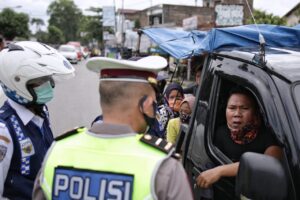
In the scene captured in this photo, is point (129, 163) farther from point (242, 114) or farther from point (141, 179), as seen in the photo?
point (242, 114)

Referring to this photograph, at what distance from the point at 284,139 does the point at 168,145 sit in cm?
61

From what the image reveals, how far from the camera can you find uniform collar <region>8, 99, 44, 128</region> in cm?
249

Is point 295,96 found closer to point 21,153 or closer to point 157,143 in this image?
point 157,143

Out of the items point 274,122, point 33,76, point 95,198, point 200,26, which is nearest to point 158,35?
point 33,76

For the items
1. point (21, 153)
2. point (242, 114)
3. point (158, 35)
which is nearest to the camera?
point (21, 153)

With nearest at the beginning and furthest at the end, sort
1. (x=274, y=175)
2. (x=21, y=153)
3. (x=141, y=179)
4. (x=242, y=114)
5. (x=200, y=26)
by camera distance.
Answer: (x=141, y=179)
(x=274, y=175)
(x=21, y=153)
(x=242, y=114)
(x=200, y=26)

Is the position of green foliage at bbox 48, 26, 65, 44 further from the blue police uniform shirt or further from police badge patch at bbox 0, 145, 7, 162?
police badge patch at bbox 0, 145, 7, 162

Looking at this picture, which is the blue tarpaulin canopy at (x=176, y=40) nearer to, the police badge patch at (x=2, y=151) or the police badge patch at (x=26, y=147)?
the police badge patch at (x=26, y=147)

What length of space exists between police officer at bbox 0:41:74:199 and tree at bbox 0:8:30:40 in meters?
56.8

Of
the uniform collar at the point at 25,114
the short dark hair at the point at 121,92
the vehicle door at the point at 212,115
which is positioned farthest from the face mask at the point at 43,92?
the short dark hair at the point at 121,92

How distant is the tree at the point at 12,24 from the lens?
5775 cm

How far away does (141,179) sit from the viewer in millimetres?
1483

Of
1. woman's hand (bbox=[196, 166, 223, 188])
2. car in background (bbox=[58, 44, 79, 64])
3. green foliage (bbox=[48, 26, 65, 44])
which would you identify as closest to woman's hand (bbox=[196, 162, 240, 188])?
woman's hand (bbox=[196, 166, 223, 188])

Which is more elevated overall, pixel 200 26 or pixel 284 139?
pixel 284 139
